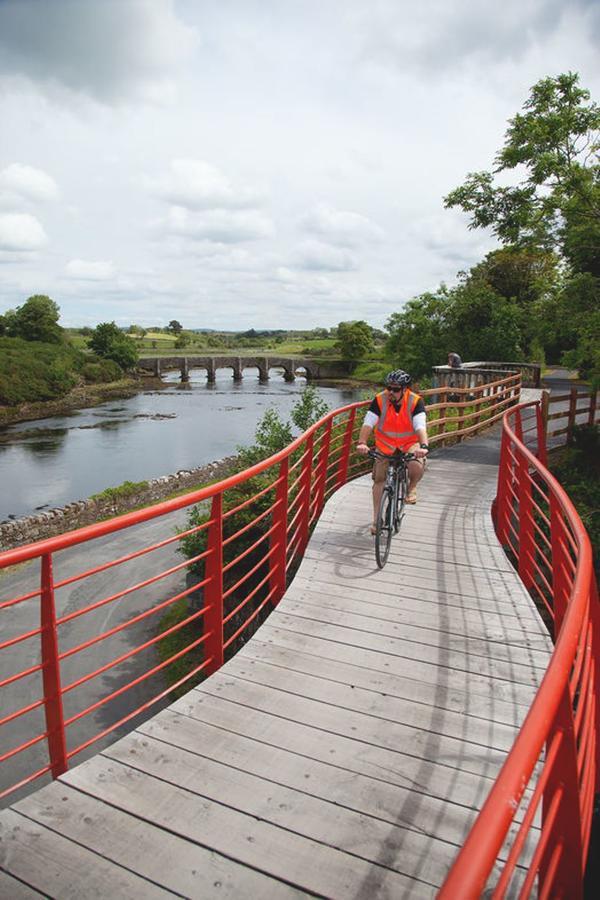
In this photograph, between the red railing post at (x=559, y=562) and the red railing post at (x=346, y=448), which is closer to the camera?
the red railing post at (x=559, y=562)

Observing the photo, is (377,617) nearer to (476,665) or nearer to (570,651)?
(476,665)

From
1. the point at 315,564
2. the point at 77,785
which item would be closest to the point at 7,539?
the point at 315,564

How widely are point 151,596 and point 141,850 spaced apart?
573 inches

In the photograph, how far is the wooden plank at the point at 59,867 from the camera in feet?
7.13

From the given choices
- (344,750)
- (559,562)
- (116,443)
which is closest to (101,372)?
(116,443)

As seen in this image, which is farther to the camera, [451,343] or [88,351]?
[88,351]

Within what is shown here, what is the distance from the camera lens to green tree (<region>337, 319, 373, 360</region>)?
96.2m

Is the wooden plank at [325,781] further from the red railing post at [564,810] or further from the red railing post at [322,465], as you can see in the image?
the red railing post at [322,465]

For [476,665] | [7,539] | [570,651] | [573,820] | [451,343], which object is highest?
[451,343]

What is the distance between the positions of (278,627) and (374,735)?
4.68 ft

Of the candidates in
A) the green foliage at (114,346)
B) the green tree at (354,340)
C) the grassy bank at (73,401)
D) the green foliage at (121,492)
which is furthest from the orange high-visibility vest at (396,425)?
the green tree at (354,340)

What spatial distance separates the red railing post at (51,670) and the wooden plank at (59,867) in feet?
1.14

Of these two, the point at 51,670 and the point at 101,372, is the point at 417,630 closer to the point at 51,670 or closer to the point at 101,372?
the point at 51,670

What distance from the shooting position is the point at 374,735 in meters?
3.19
